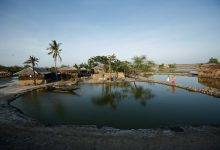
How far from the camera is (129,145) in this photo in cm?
961

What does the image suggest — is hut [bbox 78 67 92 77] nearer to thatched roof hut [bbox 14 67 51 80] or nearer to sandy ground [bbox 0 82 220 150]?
thatched roof hut [bbox 14 67 51 80]

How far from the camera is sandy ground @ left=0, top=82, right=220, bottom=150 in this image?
9469 millimetres

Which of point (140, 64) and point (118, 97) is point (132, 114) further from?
point (140, 64)

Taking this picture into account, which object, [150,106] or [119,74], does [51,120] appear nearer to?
[150,106]

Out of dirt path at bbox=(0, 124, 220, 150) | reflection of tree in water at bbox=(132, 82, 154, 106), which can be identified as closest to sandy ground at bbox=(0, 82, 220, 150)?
dirt path at bbox=(0, 124, 220, 150)

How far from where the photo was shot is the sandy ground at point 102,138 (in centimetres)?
947

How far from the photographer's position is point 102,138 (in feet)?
34.9

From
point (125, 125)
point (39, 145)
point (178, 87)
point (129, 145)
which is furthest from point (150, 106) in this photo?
point (178, 87)

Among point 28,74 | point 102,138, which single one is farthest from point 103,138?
point 28,74

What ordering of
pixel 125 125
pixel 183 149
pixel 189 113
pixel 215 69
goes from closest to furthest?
pixel 183 149 < pixel 125 125 < pixel 189 113 < pixel 215 69

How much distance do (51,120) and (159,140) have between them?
36.4 feet

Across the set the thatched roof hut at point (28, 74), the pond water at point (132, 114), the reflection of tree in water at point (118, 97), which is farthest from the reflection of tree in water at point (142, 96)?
the thatched roof hut at point (28, 74)

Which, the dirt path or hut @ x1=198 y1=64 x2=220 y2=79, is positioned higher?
hut @ x1=198 y1=64 x2=220 y2=79

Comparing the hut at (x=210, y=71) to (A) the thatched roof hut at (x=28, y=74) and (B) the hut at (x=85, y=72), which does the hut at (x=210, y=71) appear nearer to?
(B) the hut at (x=85, y=72)
